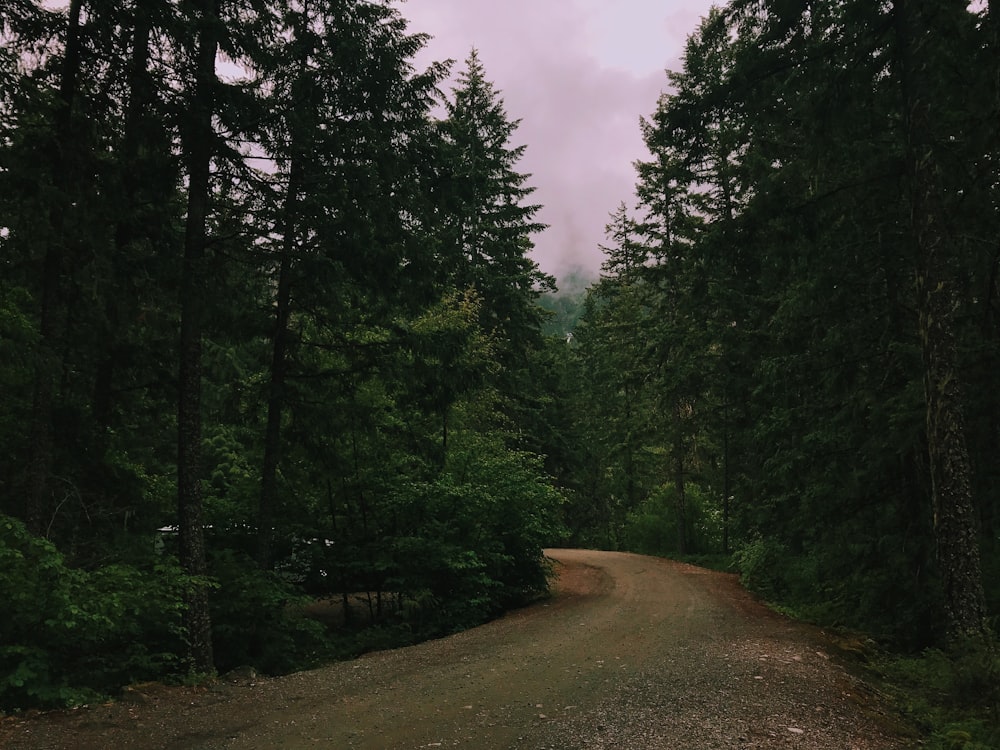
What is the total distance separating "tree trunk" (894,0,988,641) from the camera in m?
7.28

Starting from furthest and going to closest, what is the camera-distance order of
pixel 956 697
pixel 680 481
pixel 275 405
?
1. pixel 680 481
2. pixel 275 405
3. pixel 956 697

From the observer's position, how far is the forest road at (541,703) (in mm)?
5254

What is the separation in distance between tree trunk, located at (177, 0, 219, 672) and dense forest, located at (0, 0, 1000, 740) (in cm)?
5

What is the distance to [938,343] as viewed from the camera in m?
7.59

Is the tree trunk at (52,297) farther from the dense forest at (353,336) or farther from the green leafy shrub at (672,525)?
the green leafy shrub at (672,525)

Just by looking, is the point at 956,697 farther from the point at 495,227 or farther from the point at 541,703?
the point at 495,227

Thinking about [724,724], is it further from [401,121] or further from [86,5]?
[86,5]

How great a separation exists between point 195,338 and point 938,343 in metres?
10.2

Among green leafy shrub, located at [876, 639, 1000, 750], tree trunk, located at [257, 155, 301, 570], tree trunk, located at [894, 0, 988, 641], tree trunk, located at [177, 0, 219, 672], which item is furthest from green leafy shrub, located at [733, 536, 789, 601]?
tree trunk, located at [177, 0, 219, 672]

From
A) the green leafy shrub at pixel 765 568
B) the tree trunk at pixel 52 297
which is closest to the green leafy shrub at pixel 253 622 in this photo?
the tree trunk at pixel 52 297

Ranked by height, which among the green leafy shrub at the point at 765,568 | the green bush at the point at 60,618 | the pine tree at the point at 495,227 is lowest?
the green leafy shrub at the point at 765,568

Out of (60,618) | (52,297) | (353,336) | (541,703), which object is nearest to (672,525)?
(353,336)

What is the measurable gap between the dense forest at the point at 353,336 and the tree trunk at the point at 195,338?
0.05 m

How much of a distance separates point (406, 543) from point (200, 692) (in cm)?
479
